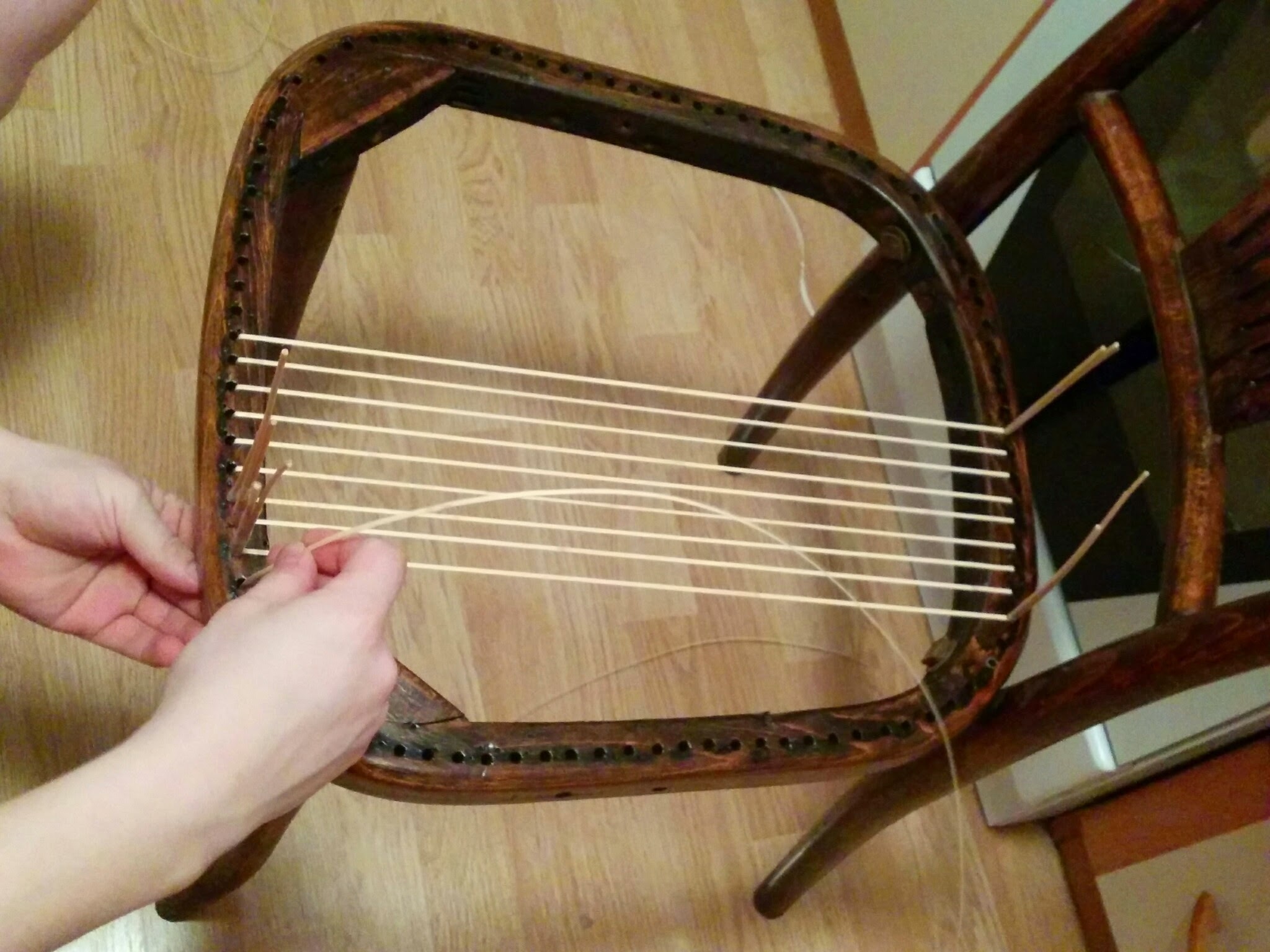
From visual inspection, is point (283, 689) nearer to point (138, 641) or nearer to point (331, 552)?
point (331, 552)

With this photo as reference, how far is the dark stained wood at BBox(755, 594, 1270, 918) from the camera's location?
0.50 meters

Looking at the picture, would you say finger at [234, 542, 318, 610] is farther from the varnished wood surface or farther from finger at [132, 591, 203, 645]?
the varnished wood surface

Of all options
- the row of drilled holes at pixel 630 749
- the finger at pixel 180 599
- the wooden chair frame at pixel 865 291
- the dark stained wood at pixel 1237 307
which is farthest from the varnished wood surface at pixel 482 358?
the dark stained wood at pixel 1237 307

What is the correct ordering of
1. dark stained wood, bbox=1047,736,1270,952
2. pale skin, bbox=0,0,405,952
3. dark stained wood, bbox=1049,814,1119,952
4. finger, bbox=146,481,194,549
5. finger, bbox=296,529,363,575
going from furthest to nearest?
dark stained wood, bbox=1049,814,1119,952
dark stained wood, bbox=1047,736,1270,952
finger, bbox=146,481,194,549
finger, bbox=296,529,363,575
pale skin, bbox=0,0,405,952

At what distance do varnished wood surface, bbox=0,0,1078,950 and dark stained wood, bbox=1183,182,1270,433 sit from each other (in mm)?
503

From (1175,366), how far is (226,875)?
69 cm

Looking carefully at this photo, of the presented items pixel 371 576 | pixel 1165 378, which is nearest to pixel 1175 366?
pixel 1165 378

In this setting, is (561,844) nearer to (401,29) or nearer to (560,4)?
(401,29)

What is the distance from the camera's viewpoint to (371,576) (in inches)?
17.9

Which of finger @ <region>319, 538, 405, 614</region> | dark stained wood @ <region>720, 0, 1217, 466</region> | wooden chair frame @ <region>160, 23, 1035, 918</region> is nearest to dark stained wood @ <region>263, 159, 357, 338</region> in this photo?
wooden chair frame @ <region>160, 23, 1035, 918</region>

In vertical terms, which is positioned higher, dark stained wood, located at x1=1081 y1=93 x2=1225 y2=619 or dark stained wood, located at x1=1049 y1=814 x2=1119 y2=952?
dark stained wood, located at x1=1081 y1=93 x2=1225 y2=619

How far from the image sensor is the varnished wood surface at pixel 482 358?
851 mm

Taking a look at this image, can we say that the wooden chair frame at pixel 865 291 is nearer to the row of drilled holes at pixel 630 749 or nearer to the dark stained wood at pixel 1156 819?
the row of drilled holes at pixel 630 749

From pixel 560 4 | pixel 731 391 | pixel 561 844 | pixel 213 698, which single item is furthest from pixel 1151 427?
pixel 560 4
